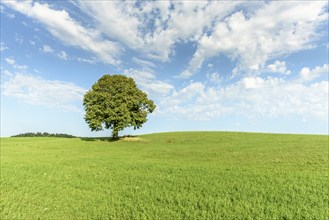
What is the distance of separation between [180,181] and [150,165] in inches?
239

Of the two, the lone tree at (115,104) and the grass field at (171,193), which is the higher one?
the lone tree at (115,104)

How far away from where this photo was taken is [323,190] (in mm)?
15438

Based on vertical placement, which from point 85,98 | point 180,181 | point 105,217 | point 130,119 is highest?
point 85,98

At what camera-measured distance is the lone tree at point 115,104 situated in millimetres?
55531

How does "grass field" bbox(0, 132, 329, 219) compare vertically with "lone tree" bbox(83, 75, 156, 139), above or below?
below

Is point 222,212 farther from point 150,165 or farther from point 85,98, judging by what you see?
point 85,98

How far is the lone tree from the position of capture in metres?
55.5

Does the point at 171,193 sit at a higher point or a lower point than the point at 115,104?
lower

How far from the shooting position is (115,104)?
5600 centimetres

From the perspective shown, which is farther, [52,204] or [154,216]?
[52,204]

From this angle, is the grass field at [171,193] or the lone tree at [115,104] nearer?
the grass field at [171,193]

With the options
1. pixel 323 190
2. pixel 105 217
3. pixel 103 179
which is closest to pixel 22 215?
pixel 105 217

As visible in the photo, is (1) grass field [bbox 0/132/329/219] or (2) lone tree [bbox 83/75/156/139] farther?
(2) lone tree [bbox 83/75/156/139]

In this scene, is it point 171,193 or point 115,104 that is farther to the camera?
point 115,104
